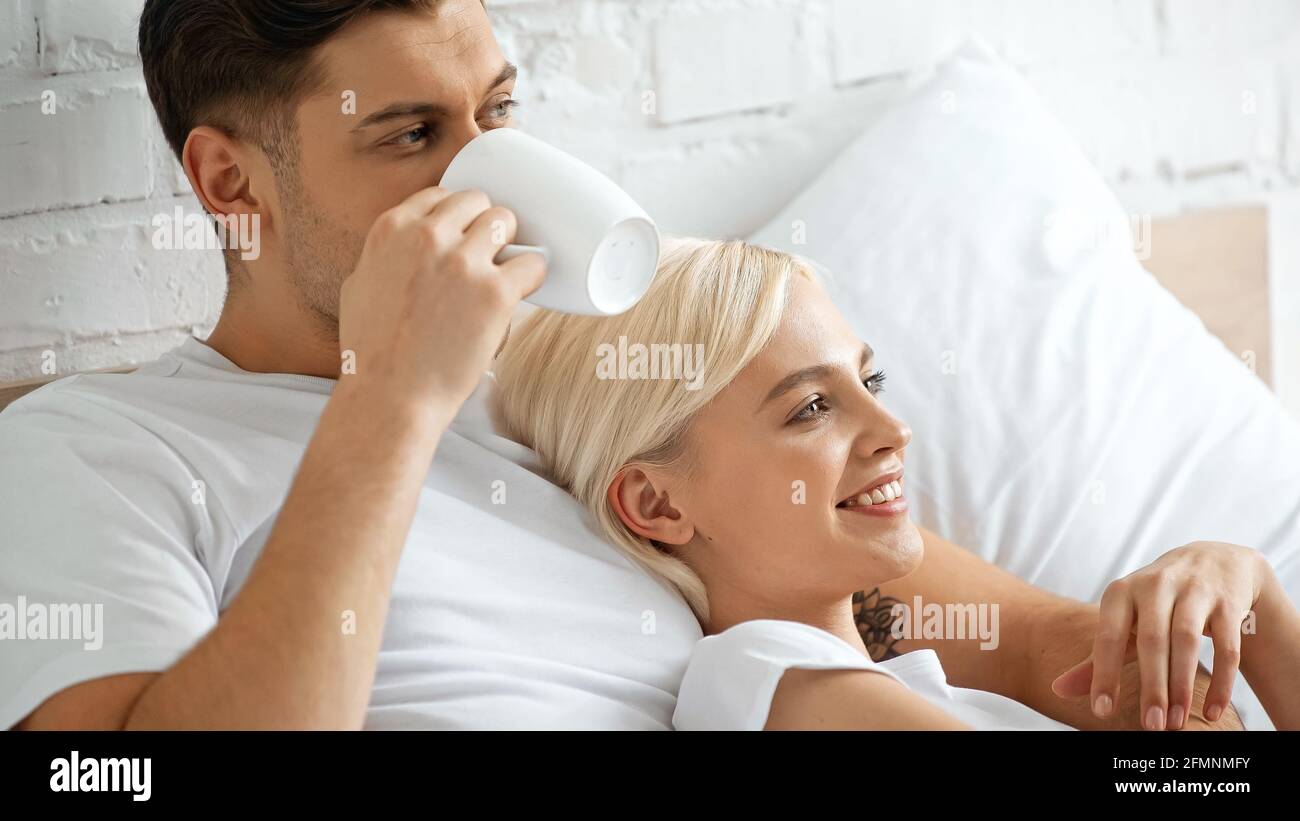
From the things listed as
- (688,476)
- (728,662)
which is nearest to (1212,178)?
(688,476)

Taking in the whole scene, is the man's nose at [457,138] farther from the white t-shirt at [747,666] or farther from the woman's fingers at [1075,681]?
the woman's fingers at [1075,681]

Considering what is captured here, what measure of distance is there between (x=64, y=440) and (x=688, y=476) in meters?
0.49

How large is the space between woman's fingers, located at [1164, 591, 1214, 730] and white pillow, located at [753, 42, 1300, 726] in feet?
0.92

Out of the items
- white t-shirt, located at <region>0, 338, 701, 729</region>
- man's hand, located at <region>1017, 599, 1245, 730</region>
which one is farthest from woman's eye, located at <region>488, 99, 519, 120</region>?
man's hand, located at <region>1017, 599, 1245, 730</region>

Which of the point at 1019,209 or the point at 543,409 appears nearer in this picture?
the point at 543,409

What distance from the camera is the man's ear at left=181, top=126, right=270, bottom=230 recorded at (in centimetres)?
111

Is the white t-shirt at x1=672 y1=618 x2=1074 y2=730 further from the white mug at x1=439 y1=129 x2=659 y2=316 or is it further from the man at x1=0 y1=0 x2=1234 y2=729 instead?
the white mug at x1=439 y1=129 x2=659 y2=316

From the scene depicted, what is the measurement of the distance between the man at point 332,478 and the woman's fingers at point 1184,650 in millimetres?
49

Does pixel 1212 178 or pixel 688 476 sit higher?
pixel 1212 178

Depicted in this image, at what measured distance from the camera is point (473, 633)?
98 centimetres

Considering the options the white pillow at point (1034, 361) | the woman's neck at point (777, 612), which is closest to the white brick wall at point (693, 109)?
the white pillow at point (1034, 361)

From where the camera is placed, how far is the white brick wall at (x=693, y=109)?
125 cm
